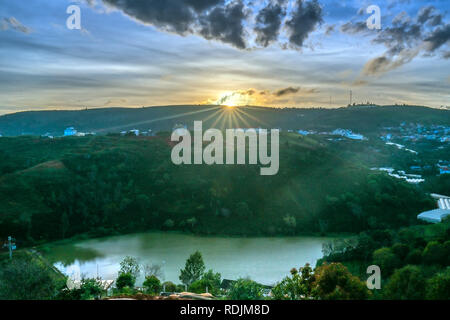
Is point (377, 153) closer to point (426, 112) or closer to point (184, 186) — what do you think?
point (184, 186)

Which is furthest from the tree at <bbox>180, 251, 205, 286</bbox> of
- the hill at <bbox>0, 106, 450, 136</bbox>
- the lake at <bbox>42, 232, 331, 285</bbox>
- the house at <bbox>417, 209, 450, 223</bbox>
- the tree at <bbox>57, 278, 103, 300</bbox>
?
the hill at <bbox>0, 106, 450, 136</bbox>

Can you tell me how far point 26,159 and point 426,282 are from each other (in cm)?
2935

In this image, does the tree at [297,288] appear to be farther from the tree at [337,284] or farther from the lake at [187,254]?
the lake at [187,254]

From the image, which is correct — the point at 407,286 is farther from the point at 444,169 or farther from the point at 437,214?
the point at 444,169

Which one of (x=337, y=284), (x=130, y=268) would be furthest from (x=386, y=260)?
(x=130, y=268)

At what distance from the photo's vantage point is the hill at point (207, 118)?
6231 centimetres

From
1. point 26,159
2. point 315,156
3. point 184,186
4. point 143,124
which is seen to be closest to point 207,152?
point 184,186

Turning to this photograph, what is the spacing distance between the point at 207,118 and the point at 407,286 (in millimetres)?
55642

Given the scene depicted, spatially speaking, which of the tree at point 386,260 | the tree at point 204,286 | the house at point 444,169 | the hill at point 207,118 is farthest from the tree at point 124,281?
the hill at point 207,118

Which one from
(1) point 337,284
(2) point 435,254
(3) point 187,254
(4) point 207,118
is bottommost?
(3) point 187,254

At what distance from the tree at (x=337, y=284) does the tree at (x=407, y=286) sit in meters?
0.95

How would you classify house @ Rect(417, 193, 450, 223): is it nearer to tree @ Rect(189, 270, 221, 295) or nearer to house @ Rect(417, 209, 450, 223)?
house @ Rect(417, 209, 450, 223)

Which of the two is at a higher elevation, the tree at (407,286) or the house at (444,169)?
the house at (444,169)

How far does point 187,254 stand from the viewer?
62.0ft
